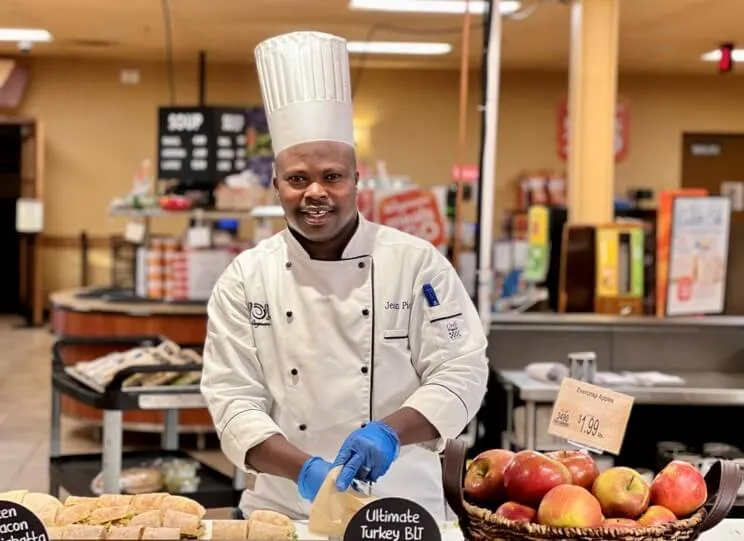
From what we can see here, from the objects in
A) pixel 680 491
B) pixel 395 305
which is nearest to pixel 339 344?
pixel 395 305

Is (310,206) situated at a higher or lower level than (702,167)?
lower

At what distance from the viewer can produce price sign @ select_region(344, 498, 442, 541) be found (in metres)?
1.57

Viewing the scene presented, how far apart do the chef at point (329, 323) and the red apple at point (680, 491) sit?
0.52 metres

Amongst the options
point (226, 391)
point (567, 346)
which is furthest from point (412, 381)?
point (567, 346)

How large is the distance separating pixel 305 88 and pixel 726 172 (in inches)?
194

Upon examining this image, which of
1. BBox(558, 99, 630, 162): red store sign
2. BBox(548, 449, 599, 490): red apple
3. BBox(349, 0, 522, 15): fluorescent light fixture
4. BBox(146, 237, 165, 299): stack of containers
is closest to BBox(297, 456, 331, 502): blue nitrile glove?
BBox(548, 449, 599, 490): red apple

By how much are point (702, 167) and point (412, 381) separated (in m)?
6.17

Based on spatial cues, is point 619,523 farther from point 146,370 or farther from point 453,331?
point 146,370

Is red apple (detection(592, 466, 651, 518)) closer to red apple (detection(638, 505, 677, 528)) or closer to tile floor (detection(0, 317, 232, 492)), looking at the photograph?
red apple (detection(638, 505, 677, 528))

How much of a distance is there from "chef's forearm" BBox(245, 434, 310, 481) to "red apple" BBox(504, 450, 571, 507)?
0.43 m

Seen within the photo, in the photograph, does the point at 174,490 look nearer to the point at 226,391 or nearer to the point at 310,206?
the point at 226,391

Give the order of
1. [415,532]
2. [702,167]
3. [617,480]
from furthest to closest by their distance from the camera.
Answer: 1. [702,167]
2. [617,480]
3. [415,532]

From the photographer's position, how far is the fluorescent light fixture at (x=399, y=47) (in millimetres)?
10719

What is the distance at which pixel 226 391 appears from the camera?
2.16 meters
